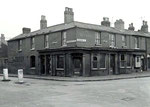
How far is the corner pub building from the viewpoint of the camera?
30.8 metres

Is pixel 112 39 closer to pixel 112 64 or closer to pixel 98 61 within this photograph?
pixel 112 64

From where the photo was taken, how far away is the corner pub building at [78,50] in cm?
3084

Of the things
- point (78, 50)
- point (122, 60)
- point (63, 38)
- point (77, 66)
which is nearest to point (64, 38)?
point (63, 38)

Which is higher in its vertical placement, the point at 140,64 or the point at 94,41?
the point at 94,41

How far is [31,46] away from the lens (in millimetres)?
38750

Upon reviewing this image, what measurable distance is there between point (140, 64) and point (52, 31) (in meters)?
16.0

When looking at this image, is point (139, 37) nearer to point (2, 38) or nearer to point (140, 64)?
point (140, 64)

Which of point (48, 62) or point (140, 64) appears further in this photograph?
point (140, 64)

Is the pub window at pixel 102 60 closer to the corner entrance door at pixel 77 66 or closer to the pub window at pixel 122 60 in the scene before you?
the corner entrance door at pixel 77 66

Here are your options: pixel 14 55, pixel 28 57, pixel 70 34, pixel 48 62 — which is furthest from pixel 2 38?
pixel 70 34

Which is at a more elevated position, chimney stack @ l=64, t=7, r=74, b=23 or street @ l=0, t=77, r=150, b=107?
chimney stack @ l=64, t=7, r=74, b=23

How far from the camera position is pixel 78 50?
29625 millimetres

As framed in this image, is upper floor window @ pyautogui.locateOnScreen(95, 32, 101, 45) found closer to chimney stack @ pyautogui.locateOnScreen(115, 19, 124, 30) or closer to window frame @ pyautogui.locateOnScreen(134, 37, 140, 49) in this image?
chimney stack @ pyautogui.locateOnScreen(115, 19, 124, 30)

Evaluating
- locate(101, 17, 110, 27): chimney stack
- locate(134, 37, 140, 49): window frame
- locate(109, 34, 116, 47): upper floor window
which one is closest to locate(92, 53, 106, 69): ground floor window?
locate(109, 34, 116, 47): upper floor window
